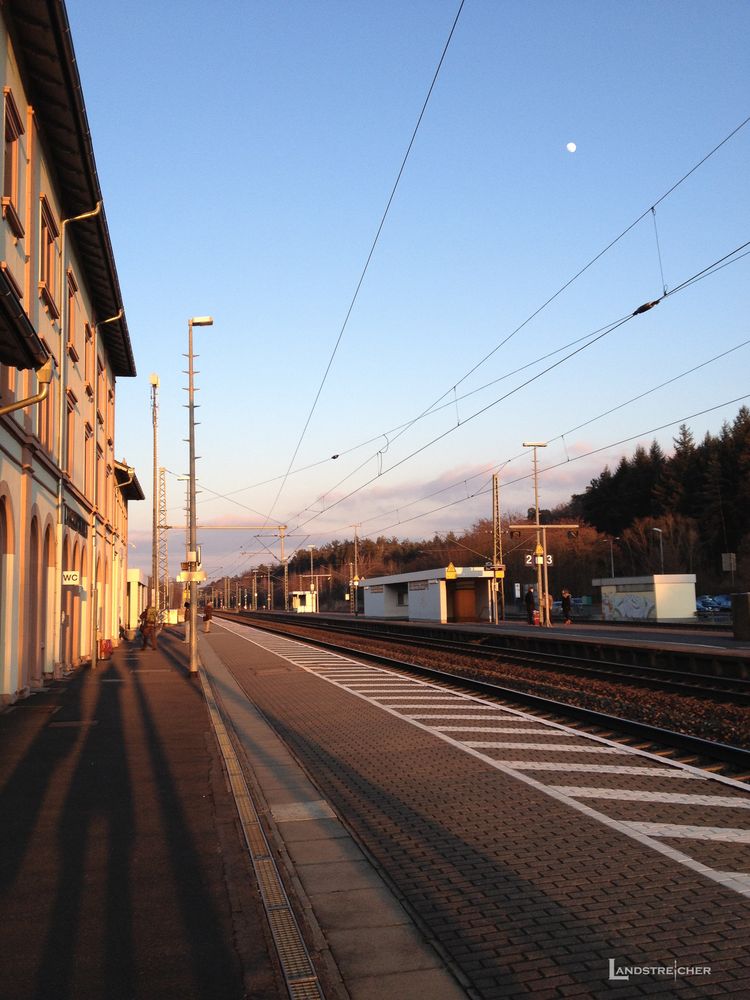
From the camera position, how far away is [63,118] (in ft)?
60.5

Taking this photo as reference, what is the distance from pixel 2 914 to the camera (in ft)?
17.3

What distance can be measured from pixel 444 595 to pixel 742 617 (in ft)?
83.1

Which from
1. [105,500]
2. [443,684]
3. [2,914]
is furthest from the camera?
[105,500]

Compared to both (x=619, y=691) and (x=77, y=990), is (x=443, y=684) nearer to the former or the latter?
(x=619, y=691)

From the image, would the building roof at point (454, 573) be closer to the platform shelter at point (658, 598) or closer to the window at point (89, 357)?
the platform shelter at point (658, 598)

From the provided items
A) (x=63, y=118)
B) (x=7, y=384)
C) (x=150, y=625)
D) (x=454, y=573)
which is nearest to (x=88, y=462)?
(x=150, y=625)

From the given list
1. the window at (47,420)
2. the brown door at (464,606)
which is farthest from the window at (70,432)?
the brown door at (464,606)

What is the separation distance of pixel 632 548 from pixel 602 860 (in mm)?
89265

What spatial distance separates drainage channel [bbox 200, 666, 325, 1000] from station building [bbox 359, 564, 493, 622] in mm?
42946

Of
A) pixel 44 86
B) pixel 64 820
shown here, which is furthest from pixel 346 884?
pixel 44 86

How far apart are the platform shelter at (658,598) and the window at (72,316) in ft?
93.0

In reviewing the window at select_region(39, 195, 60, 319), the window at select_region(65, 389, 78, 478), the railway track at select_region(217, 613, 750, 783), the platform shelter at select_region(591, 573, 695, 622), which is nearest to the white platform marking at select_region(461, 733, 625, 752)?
the railway track at select_region(217, 613, 750, 783)

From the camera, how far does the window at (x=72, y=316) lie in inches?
926

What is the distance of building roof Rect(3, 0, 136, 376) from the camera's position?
15.5m
